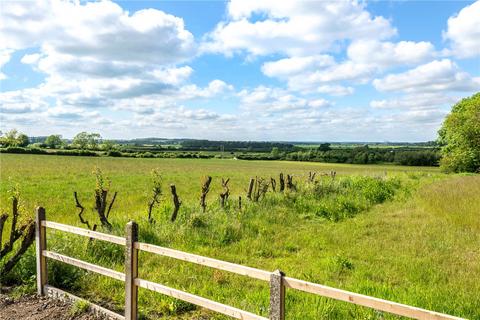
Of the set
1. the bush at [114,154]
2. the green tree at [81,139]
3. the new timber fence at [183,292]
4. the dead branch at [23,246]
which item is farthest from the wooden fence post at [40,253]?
the green tree at [81,139]

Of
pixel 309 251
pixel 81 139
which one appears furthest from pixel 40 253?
pixel 81 139

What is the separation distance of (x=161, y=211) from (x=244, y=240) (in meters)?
3.90

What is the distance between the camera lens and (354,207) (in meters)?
16.4

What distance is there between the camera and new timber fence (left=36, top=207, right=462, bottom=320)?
3434 millimetres

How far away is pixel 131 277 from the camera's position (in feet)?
17.3

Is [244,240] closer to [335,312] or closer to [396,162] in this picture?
[335,312]

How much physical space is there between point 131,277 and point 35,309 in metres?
2.01

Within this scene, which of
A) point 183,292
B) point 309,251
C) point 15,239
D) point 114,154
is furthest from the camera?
point 114,154

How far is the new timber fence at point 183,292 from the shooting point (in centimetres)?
343

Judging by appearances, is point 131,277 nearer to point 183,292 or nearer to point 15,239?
point 183,292

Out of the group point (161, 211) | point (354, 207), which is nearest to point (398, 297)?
point (161, 211)

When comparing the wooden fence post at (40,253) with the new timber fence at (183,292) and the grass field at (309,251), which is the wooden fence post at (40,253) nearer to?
the new timber fence at (183,292)

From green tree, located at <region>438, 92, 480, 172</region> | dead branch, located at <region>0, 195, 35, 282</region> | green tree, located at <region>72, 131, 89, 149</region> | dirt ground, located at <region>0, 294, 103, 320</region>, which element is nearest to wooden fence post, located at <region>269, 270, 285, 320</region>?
dirt ground, located at <region>0, 294, 103, 320</region>

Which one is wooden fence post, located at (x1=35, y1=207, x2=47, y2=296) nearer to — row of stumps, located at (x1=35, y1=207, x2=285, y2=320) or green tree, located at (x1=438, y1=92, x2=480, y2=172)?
row of stumps, located at (x1=35, y1=207, x2=285, y2=320)
